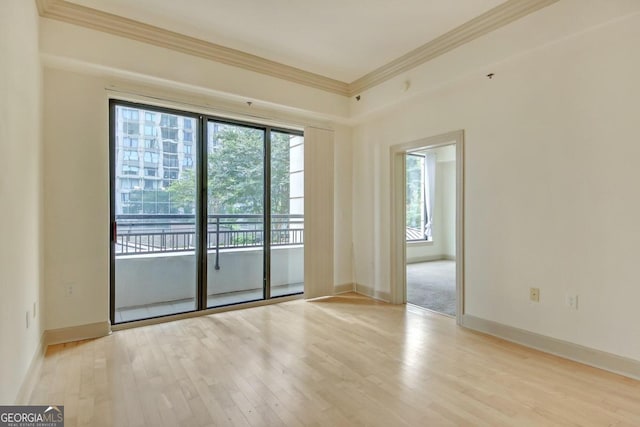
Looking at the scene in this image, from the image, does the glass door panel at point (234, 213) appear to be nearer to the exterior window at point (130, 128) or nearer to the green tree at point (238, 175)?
the green tree at point (238, 175)

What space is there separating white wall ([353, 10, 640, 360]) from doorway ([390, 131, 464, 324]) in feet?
0.40

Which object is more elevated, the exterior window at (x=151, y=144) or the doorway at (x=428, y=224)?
the exterior window at (x=151, y=144)

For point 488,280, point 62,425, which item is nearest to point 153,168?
point 62,425

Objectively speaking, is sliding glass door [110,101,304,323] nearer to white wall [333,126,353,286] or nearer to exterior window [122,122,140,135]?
exterior window [122,122,140,135]

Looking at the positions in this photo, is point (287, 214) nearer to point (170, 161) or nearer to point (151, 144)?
point (170, 161)

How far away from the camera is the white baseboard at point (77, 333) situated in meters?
2.97

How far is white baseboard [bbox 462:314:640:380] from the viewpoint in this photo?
2.41 meters

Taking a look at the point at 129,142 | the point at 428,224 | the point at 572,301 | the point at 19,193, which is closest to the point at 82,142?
the point at 129,142

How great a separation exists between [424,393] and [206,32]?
372 cm

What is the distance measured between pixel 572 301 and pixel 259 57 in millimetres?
3955

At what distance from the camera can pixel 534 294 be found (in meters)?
2.93

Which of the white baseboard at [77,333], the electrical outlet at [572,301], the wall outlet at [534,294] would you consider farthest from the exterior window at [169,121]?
the electrical outlet at [572,301]

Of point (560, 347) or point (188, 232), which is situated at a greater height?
point (188, 232)

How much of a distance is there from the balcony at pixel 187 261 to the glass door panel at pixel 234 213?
12mm
